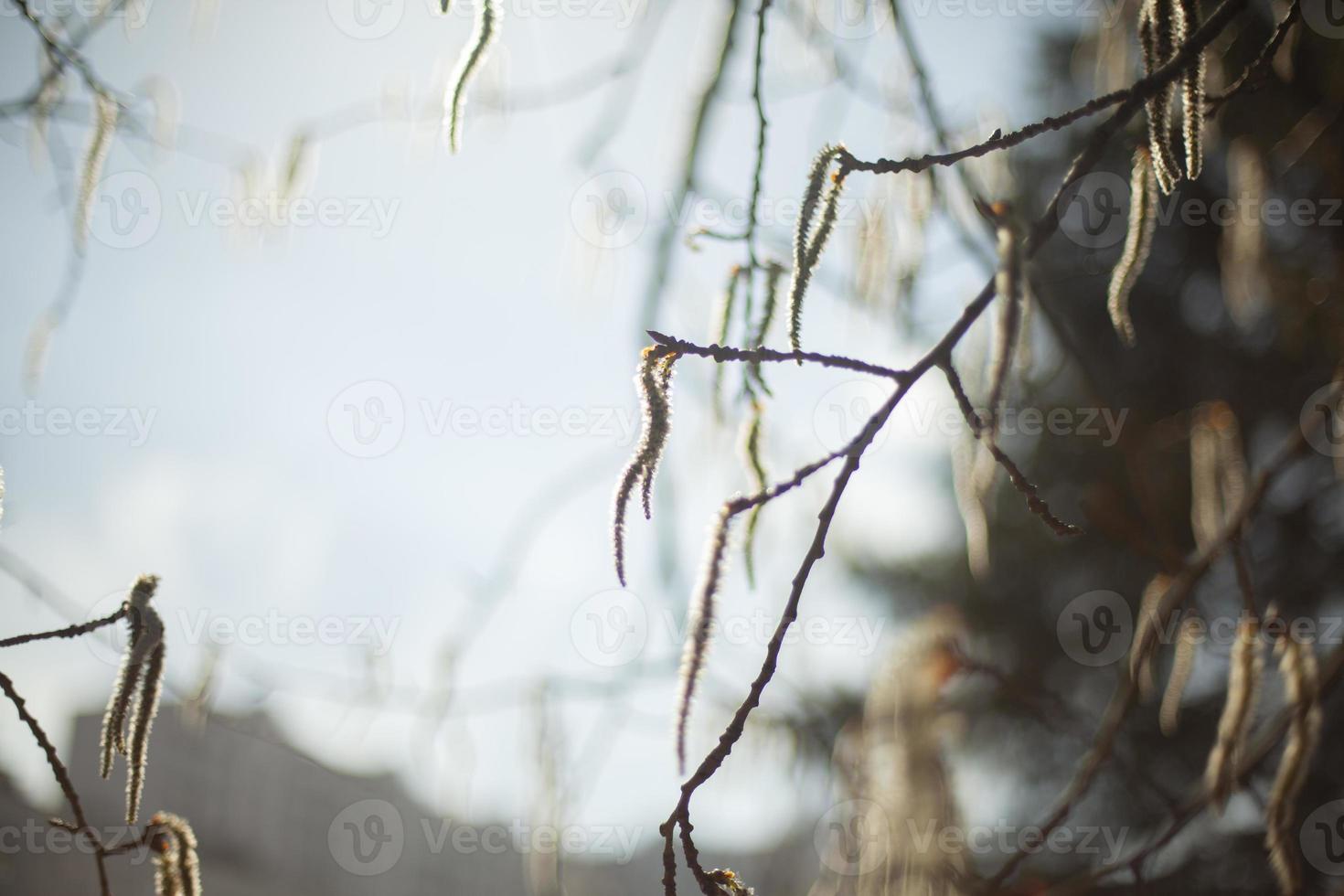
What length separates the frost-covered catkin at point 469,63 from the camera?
0.53 meters

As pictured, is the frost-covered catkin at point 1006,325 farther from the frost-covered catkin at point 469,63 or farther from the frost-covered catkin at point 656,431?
the frost-covered catkin at point 469,63

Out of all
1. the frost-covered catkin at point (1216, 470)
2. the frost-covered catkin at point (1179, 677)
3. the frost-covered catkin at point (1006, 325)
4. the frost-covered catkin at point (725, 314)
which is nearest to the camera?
the frost-covered catkin at point (1006, 325)

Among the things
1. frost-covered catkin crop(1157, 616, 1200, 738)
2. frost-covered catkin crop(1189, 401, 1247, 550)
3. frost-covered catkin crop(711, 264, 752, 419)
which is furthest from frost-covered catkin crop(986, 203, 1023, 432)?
frost-covered catkin crop(1189, 401, 1247, 550)

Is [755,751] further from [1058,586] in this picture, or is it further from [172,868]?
[1058,586]

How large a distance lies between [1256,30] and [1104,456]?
4.61 feet

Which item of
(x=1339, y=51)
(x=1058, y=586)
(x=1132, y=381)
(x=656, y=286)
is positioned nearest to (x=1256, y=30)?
(x=1339, y=51)

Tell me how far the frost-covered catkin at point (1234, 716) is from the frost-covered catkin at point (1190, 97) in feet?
1.61

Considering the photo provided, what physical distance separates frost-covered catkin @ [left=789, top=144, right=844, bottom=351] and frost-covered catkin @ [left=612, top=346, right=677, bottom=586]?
0.08 meters

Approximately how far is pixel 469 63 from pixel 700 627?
0.38m

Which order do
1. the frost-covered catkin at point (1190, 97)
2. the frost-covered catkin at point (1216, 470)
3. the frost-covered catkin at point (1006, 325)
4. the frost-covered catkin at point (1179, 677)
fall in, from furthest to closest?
the frost-covered catkin at point (1216, 470)
the frost-covered catkin at point (1179, 677)
the frost-covered catkin at point (1190, 97)
the frost-covered catkin at point (1006, 325)

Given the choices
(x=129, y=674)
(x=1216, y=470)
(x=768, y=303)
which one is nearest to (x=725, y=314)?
(x=768, y=303)

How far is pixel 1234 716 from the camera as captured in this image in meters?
0.73

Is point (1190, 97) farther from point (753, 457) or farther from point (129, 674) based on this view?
point (129, 674)

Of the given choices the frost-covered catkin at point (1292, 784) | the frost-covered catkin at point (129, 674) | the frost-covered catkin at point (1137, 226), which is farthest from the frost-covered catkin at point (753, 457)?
the frost-covered catkin at point (1292, 784)
